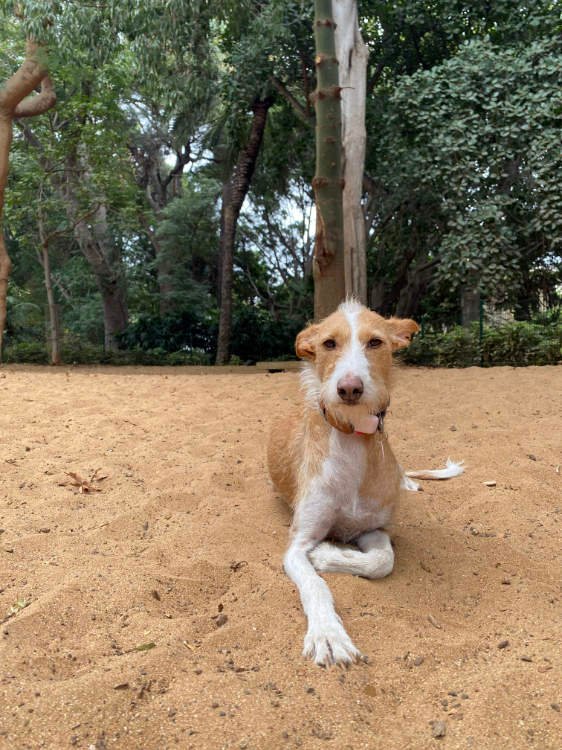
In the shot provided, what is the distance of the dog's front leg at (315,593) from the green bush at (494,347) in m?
9.77

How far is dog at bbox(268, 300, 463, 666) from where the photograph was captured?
2.54 metres

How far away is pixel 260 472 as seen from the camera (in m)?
4.36

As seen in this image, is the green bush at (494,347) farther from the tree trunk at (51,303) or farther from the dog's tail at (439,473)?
the tree trunk at (51,303)

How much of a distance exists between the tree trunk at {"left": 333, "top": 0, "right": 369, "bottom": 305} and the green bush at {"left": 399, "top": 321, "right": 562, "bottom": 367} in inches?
123

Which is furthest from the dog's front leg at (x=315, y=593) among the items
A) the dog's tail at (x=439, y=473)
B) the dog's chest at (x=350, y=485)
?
the dog's tail at (x=439, y=473)

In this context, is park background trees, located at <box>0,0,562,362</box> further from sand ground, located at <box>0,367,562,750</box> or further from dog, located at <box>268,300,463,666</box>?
dog, located at <box>268,300,463,666</box>

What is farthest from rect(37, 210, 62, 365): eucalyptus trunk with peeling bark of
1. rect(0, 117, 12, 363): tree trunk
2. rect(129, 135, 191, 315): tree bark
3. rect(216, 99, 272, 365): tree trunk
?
rect(129, 135, 191, 315): tree bark

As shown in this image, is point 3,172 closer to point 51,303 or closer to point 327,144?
point 51,303

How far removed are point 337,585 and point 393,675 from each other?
0.58 metres

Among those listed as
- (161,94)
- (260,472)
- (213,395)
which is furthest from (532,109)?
(260,472)

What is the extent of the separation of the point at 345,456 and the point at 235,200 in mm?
12959

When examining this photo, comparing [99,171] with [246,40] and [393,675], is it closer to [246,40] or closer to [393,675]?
[246,40]

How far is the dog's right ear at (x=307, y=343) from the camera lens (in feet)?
9.71

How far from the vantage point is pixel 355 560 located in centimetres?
267
